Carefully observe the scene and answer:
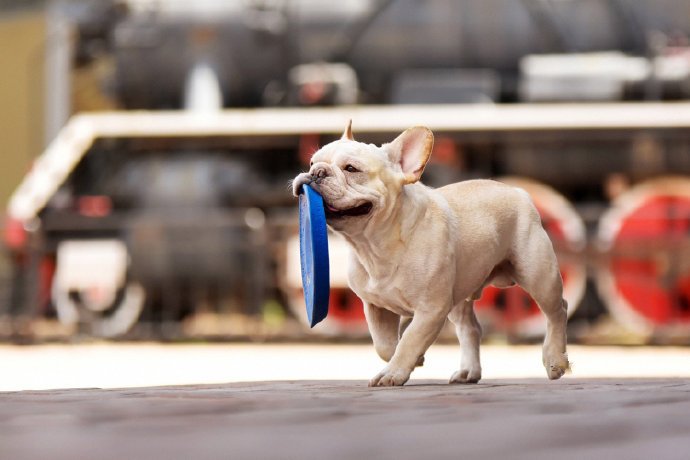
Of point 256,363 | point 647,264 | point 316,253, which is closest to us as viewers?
point 316,253

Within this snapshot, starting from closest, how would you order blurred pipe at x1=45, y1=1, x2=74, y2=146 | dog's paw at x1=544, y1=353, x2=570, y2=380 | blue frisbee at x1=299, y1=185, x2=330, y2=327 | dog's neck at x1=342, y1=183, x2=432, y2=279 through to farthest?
1. blue frisbee at x1=299, y1=185, x2=330, y2=327
2. dog's neck at x1=342, y1=183, x2=432, y2=279
3. dog's paw at x1=544, y1=353, x2=570, y2=380
4. blurred pipe at x1=45, y1=1, x2=74, y2=146

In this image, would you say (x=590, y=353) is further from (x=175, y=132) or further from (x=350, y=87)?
(x=175, y=132)

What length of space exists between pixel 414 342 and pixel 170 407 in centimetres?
103

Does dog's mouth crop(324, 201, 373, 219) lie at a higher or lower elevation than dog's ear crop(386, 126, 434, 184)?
lower

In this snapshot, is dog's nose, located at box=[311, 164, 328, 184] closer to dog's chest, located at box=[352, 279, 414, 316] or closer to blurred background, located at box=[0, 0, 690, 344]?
dog's chest, located at box=[352, 279, 414, 316]

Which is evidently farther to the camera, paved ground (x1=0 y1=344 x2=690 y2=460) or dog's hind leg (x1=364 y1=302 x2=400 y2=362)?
dog's hind leg (x1=364 y1=302 x2=400 y2=362)

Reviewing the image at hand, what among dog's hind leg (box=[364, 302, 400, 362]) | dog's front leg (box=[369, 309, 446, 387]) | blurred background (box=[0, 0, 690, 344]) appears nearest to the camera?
dog's front leg (box=[369, 309, 446, 387])

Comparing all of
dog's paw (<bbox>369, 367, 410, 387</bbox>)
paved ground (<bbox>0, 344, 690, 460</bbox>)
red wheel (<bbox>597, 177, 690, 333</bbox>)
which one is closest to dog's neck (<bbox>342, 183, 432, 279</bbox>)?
dog's paw (<bbox>369, 367, 410, 387</bbox>)

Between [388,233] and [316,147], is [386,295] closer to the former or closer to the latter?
[388,233]

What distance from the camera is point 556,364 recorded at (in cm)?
427

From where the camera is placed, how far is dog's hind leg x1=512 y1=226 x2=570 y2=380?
418 centimetres

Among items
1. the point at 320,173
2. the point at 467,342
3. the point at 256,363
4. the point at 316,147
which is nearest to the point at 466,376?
the point at 467,342

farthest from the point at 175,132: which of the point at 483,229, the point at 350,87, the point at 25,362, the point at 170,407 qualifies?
the point at 170,407

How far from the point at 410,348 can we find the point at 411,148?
0.69 metres
